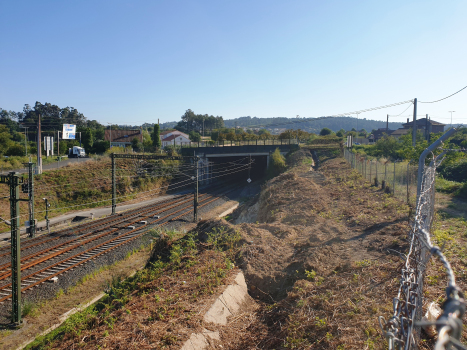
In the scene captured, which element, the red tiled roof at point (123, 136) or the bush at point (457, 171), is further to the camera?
the red tiled roof at point (123, 136)

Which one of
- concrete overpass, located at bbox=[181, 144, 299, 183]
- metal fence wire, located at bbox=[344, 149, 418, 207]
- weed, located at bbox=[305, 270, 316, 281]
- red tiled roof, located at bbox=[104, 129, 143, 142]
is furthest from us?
red tiled roof, located at bbox=[104, 129, 143, 142]

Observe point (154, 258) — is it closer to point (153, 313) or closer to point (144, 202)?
point (153, 313)

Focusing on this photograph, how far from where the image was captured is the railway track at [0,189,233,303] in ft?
44.5

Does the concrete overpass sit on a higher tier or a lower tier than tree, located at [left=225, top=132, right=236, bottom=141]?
lower

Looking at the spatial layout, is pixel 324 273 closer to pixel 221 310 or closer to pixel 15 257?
pixel 221 310

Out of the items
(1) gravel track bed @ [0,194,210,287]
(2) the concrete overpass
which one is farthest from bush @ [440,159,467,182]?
(1) gravel track bed @ [0,194,210,287]

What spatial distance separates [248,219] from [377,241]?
48.5ft

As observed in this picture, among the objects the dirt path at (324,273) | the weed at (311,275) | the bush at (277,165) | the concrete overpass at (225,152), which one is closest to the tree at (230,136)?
the concrete overpass at (225,152)

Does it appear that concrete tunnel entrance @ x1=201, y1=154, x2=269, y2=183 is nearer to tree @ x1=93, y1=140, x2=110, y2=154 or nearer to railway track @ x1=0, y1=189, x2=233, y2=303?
tree @ x1=93, y1=140, x2=110, y2=154

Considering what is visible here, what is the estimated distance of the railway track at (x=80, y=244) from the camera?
1358cm

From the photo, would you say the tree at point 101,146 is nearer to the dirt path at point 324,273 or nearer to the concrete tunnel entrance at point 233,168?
the concrete tunnel entrance at point 233,168

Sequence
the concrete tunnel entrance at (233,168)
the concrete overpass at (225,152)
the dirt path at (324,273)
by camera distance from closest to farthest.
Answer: the dirt path at (324,273) < the concrete overpass at (225,152) < the concrete tunnel entrance at (233,168)

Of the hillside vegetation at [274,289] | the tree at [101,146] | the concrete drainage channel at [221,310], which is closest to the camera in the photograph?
the hillside vegetation at [274,289]

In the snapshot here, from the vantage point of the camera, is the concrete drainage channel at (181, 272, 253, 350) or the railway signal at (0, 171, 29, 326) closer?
the concrete drainage channel at (181, 272, 253, 350)
